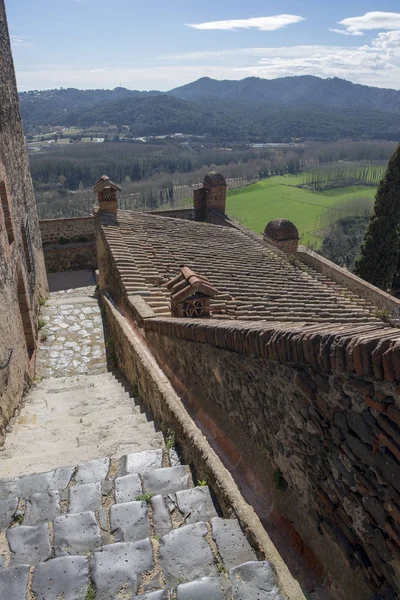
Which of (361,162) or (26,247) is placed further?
(361,162)

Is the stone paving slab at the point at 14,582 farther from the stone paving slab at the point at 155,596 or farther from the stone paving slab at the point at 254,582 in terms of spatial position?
the stone paving slab at the point at 254,582

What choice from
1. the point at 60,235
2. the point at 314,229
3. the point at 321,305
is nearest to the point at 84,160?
the point at 314,229

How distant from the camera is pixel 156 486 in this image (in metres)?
3.52

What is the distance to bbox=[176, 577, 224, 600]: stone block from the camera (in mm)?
2428

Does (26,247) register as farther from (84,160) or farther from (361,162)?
(361,162)

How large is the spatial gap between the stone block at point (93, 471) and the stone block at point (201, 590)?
1444 mm

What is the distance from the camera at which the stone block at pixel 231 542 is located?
2.74 meters

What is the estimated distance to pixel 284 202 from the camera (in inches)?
2601

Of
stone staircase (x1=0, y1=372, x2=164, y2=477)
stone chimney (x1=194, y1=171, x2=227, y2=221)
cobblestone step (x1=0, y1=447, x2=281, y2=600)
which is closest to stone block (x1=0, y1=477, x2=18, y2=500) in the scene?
cobblestone step (x1=0, y1=447, x2=281, y2=600)

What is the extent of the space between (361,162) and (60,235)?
100002 mm

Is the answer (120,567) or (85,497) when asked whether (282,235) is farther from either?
(120,567)

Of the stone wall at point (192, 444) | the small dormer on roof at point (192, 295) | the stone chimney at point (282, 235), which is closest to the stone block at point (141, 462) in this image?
the stone wall at point (192, 444)

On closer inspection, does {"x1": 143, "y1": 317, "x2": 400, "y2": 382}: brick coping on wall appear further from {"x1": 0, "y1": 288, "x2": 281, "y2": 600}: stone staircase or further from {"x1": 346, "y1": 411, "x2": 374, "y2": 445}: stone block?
{"x1": 0, "y1": 288, "x2": 281, "y2": 600}: stone staircase

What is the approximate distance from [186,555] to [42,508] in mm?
1302
